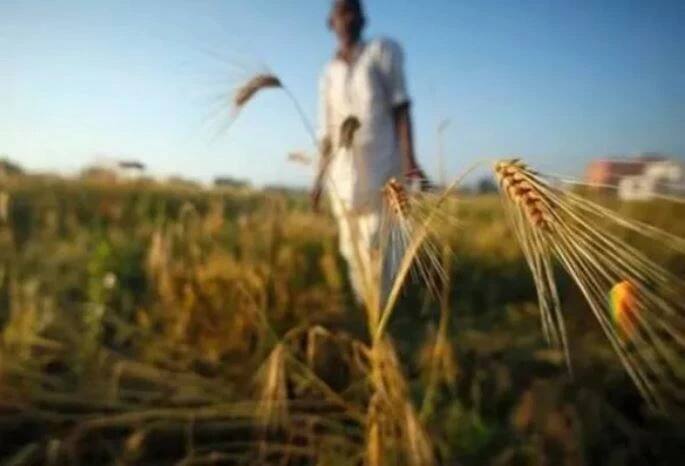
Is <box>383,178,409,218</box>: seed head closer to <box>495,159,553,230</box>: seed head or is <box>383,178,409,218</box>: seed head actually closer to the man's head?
<box>495,159,553,230</box>: seed head

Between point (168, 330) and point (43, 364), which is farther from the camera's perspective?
point (168, 330)

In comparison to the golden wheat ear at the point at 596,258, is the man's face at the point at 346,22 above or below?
above

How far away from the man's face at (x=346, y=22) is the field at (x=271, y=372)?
54 cm

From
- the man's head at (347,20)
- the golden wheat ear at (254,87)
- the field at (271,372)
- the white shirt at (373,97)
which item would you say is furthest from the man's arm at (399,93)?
the golden wheat ear at (254,87)

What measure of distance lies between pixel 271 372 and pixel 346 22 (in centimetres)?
116

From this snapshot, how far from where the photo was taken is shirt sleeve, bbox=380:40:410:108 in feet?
7.39

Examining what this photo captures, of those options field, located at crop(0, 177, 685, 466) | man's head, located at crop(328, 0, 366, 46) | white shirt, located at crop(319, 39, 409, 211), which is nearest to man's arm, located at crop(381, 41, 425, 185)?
white shirt, located at crop(319, 39, 409, 211)

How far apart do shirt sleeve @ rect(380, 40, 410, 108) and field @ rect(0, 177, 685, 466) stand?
0.44 metres

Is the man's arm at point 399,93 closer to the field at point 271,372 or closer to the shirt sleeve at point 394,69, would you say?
the shirt sleeve at point 394,69

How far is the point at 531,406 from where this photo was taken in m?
1.65

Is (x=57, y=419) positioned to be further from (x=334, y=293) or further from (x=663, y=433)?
(x=663, y=433)

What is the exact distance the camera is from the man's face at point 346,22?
7.30 ft

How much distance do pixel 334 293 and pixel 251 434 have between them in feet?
2.29

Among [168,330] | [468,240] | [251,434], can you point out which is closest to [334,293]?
[168,330]
